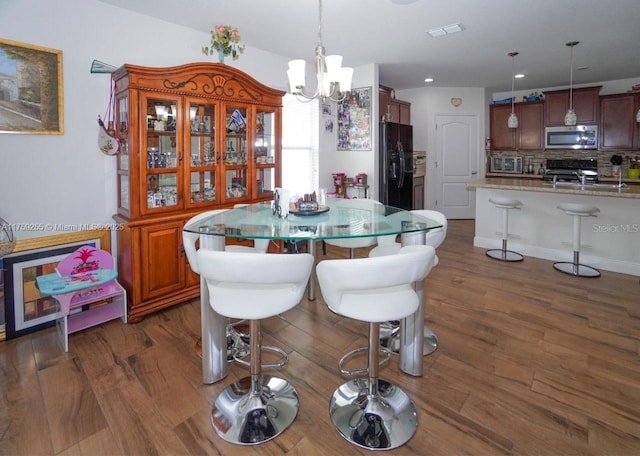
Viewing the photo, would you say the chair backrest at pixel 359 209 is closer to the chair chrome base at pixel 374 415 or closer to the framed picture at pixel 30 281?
the chair chrome base at pixel 374 415

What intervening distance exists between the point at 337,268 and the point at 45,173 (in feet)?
8.25

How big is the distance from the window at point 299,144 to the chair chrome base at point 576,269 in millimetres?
3154

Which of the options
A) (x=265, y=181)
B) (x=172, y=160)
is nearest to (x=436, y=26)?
(x=265, y=181)

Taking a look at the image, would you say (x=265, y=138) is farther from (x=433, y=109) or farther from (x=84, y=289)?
(x=433, y=109)

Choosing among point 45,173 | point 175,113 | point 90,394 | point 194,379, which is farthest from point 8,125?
point 194,379

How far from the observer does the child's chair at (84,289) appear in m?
2.51

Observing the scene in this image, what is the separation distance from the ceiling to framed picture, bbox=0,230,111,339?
1.98 meters

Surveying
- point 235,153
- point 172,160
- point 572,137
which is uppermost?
point 572,137

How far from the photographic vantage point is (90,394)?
2.00 metres

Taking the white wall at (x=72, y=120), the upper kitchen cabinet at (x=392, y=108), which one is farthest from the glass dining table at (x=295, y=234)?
the upper kitchen cabinet at (x=392, y=108)

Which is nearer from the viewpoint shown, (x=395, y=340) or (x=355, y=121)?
(x=395, y=340)

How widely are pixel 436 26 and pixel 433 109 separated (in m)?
3.45

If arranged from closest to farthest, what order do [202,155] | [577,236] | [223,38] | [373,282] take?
[373,282]
[223,38]
[202,155]
[577,236]

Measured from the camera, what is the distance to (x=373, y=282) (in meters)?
1.53
